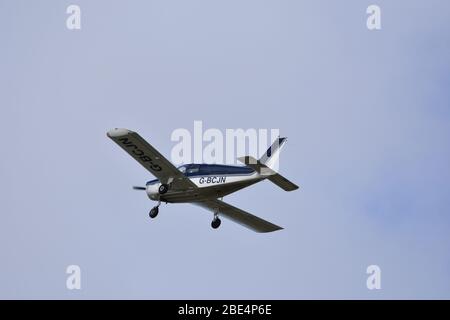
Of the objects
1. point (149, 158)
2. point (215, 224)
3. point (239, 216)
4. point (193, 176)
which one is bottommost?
point (215, 224)

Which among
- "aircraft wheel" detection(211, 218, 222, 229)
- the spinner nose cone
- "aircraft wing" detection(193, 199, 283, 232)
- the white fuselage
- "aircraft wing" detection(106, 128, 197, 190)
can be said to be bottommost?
"aircraft wheel" detection(211, 218, 222, 229)

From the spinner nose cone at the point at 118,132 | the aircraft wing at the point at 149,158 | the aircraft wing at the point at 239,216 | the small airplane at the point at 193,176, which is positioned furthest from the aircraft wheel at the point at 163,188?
the spinner nose cone at the point at 118,132

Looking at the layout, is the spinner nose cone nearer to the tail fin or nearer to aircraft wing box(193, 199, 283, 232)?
the tail fin

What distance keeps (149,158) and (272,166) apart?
5.34m

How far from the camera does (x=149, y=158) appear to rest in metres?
44.5

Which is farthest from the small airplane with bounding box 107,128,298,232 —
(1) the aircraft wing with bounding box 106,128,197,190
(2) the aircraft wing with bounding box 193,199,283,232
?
(2) the aircraft wing with bounding box 193,199,283,232

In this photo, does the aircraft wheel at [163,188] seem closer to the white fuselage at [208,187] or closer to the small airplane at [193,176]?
the small airplane at [193,176]

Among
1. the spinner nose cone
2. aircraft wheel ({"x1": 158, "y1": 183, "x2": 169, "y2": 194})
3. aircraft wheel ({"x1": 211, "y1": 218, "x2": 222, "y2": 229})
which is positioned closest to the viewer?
the spinner nose cone

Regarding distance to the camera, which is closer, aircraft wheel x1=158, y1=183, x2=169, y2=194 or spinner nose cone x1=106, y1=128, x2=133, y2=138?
spinner nose cone x1=106, y1=128, x2=133, y2=138

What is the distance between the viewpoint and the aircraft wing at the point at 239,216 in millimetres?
48312

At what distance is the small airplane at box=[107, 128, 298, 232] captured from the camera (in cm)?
4297

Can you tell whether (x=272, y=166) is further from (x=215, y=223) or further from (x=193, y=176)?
(x=215, y=223)

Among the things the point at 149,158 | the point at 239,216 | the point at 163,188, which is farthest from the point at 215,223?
the point at 149,158
